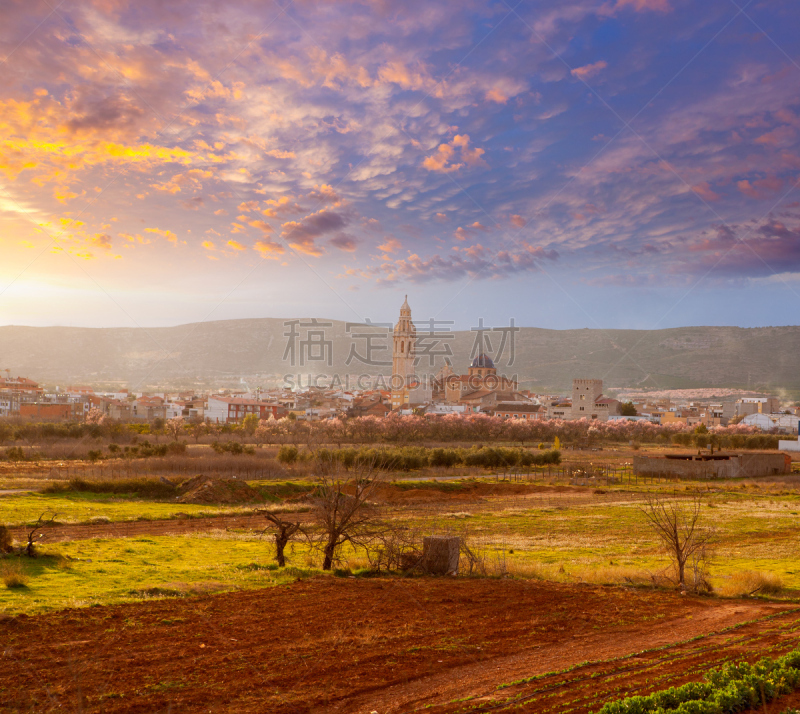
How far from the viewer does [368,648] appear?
9.35 metres

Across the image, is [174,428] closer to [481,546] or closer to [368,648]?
[481,546]

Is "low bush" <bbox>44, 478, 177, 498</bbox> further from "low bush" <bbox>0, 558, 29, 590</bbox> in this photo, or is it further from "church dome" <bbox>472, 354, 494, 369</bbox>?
"church dome" <bbox>472, 354, 494, 369</bbox>

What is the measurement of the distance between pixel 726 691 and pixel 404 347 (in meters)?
123

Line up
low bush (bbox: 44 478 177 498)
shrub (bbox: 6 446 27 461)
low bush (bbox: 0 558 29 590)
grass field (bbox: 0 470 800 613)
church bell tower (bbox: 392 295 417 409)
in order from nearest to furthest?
1. low bush (bbox: 0 558 29 590)
2. grass field (bbox: 0 470 800 613)
3. low bush (bbox: 44 478 177 498)
4. shrub (bbox: 6 446 27 461)
5. church bell tower (bbox: 392 295 417 409)

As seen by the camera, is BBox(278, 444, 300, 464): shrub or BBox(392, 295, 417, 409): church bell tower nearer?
BBox(278, 444, 300, 464): shrub

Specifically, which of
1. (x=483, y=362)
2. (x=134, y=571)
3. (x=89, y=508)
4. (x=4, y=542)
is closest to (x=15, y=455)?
(x=89, y=508)

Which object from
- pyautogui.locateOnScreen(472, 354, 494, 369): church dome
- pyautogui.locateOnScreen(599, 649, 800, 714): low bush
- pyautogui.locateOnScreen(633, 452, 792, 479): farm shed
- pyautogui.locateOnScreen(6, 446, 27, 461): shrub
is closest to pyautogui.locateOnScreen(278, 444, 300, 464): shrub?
pyautogui.locateOnScreen(6, 446, 27, 461): shrub

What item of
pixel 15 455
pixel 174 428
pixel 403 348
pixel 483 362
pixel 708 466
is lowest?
pixel 174 428

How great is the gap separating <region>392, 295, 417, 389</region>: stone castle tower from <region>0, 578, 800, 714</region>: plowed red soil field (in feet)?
375

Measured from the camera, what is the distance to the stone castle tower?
127875 mm

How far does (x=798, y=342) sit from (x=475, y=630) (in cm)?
19290

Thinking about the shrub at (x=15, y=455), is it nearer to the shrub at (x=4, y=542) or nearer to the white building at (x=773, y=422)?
the shrub at (x=4, y=542)

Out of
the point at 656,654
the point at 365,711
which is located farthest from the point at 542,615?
the point at 365,711

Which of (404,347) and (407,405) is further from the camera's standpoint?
(404,347)
